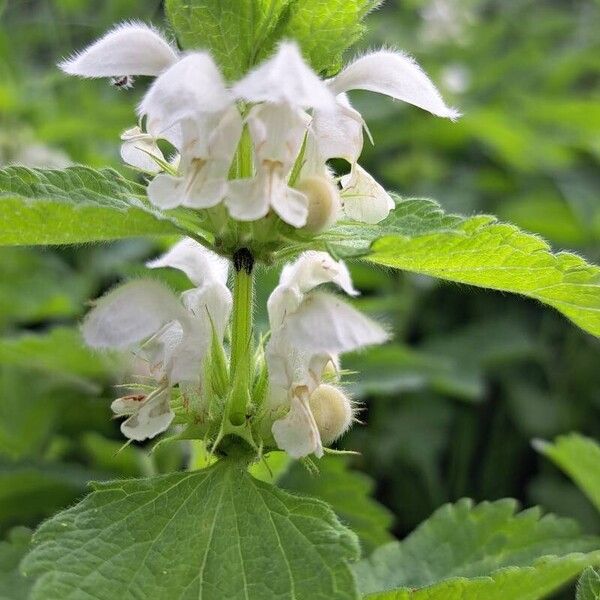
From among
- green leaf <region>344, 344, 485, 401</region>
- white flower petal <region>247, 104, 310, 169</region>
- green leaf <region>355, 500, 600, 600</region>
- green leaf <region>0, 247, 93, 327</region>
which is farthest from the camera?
Result: green leaf <region>0, 247, 93, 327</region>

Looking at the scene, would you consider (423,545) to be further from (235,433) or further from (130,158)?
(130,158)

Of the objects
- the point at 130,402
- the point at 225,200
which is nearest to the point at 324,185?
the point at 225,200

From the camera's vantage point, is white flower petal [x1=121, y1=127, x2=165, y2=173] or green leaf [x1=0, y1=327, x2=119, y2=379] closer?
white flower petal [x1=121, y1=127, x2=165, y2=173]

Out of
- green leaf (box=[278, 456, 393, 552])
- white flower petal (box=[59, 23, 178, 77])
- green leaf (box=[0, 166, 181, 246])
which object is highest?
white flower petal (box=[59, 23, 178, 77])

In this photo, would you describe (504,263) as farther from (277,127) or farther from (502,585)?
(502,585)

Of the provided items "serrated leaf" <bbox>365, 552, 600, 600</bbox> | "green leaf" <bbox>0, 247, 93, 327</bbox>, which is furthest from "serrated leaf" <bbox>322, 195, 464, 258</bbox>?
"green leaf" <bbox>0, 247, 93, 327</bbox>

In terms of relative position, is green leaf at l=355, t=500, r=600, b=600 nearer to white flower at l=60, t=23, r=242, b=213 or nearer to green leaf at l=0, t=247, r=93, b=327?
white flower at l=60, t=23, r=242, b=213

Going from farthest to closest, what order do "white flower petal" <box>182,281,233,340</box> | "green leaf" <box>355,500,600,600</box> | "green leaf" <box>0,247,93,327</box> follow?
"green leaf" <box>0,247,93,327</box> < "green leaf" <box>355,500,600,600</box> < "white flower petal" <box>182,281,233,340</box>

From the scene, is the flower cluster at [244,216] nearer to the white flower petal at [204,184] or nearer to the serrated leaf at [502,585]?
the white flower petal at [204,184]
